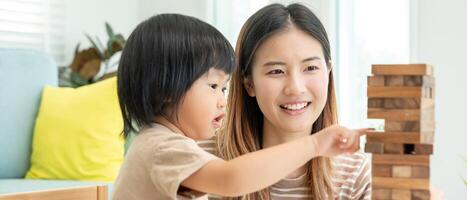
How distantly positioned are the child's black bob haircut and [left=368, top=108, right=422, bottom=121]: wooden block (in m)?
0.37

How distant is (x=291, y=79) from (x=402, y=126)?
1.81ft

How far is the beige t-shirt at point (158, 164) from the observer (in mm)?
1107

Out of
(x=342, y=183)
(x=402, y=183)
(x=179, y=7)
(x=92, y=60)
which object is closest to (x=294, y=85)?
(x=342, y=183)

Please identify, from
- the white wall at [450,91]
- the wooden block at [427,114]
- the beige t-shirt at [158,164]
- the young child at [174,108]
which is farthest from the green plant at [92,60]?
the wooden block at [427,114]

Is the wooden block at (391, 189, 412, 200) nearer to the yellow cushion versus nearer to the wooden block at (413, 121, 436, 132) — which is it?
the wooden block at (413, 121, 436, 132)

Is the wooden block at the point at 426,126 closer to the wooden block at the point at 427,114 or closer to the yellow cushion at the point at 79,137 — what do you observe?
the wooden block at the point at 427,114

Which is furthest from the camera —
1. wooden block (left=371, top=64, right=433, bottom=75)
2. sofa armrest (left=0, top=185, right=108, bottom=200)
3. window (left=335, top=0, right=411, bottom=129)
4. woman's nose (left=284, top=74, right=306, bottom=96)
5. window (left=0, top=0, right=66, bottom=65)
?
window (left=0, top=0, right=66, bottom=65)

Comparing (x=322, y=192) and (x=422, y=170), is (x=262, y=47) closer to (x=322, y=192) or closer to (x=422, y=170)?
(x=322, y=192)

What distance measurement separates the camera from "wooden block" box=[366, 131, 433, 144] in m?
0.97

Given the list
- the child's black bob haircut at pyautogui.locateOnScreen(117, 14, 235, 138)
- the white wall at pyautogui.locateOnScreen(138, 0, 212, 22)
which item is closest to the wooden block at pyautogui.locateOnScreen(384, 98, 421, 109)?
the child's black bob haircut at pyautogui.locateOnScreen(117, 14, 235, 138)

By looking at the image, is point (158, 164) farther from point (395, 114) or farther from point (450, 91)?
point (450, 91)

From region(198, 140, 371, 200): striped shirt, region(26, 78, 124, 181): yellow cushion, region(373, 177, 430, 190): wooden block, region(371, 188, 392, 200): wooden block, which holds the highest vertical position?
region(373, 177, 430, 190): wooden block

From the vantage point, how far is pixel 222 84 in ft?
4.34

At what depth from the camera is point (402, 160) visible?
0.98 m
